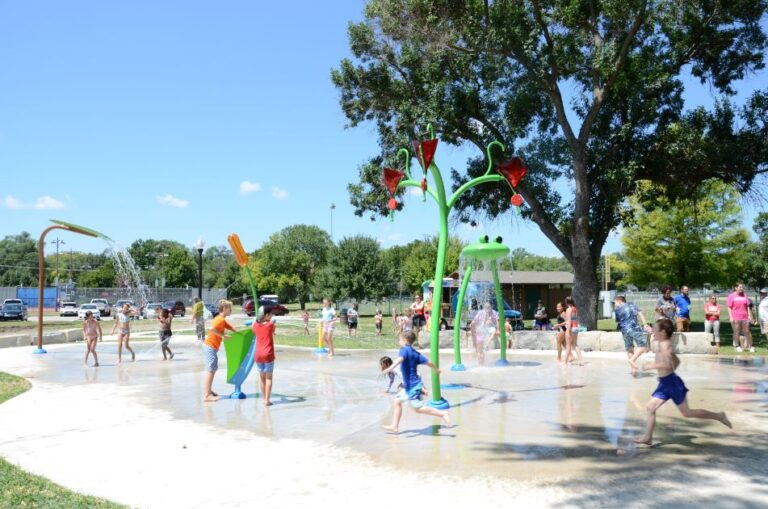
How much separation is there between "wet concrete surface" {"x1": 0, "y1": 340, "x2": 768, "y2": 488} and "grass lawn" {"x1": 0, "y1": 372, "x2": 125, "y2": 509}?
2.76 meters

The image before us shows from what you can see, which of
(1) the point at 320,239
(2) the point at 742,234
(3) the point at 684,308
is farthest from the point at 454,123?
(1) the point at 320,239

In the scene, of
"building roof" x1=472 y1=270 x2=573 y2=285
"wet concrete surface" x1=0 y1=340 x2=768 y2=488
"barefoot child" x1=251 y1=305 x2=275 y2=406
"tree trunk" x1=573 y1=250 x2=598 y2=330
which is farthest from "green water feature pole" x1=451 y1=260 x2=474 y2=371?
"building roof" x1=472 y1=270 x2=573 y2=285

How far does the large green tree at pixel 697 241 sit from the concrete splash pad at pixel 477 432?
22.3 m

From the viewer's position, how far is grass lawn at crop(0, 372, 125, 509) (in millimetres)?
5244

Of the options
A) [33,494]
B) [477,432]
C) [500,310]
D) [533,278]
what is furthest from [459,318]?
[533,278]

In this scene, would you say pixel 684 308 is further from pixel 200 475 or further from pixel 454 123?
pixel 200 475

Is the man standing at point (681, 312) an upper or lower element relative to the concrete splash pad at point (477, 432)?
upper

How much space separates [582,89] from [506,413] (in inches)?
719

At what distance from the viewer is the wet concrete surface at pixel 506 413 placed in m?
6.65

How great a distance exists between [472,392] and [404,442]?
3.84m

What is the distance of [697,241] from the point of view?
34156 millimetres

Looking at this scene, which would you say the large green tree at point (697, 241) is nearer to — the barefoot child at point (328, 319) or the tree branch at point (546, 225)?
the tree branch at point (546, 225)

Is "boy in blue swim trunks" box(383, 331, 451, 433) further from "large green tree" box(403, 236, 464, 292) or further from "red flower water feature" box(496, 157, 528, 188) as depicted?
"large green tree" box(403, 236, 464, 292)

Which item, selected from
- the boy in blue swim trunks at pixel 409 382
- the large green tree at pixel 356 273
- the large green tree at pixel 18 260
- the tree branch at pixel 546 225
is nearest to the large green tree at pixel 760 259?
the large green tree at pixel 356 273
